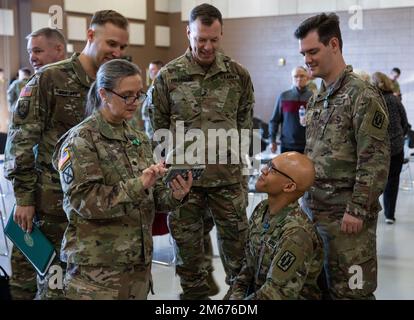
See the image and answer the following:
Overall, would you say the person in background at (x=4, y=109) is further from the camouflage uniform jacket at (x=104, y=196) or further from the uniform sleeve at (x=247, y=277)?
the uniform sleeve at (x=247, y=277)

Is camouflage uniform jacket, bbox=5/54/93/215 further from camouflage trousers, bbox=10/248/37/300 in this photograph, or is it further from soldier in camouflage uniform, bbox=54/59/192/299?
soldier in camouflage uniform, bbox=54/59/192/299

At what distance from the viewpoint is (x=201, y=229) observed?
3.38 metres

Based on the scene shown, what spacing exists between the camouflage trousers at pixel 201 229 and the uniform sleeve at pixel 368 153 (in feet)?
3.27

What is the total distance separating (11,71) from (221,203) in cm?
872

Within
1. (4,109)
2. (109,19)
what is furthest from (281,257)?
(4,109)

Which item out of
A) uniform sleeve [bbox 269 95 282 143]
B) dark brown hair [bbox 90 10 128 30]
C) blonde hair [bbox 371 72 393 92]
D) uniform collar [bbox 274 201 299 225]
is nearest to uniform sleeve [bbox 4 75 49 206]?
dark brown hair [bbox 90 10 128 30]

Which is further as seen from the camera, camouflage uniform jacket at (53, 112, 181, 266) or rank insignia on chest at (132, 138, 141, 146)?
rank insignia on chest at (132, 138, 141, 146)

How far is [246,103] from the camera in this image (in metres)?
3.44

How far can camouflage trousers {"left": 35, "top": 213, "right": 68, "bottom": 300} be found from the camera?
284 centimetres

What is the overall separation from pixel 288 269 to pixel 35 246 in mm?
1383

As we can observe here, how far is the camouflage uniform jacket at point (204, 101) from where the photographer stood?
3252 mm

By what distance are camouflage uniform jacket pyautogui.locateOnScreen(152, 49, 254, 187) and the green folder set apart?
3.01 ft

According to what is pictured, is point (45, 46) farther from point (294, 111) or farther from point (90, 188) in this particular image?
point (294, 111)
